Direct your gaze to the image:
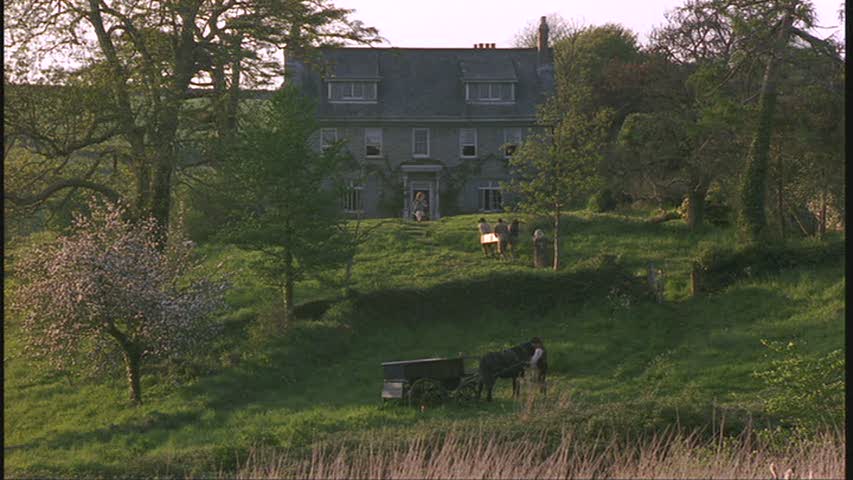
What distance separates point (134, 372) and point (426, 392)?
8.96 metres

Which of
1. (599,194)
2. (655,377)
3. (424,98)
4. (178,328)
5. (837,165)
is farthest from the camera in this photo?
(424,98)

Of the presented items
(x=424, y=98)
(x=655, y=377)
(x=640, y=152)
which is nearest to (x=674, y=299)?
(x=655, y=377)

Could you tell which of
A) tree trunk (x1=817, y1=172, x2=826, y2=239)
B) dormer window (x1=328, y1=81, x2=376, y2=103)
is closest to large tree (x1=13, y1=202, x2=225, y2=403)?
tree trunk (x1=817, y1=172, x2=826, y2=239)

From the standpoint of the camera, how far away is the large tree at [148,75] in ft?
116

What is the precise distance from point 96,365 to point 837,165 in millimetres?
25919

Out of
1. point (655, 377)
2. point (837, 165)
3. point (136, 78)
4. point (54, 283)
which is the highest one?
point (136, 78)

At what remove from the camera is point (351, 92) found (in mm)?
63750

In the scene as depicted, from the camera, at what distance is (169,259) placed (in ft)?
108

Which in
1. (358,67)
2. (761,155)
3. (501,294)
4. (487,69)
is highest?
(358,67)

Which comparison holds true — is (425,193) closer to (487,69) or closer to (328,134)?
(328,134)

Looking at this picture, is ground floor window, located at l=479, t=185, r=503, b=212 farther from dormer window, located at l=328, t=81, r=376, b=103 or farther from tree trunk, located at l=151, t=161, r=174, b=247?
tree trunk, located at l=151, t=161, r=174, b=247

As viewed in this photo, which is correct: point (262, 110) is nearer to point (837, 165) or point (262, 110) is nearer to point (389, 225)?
point (389, 225)

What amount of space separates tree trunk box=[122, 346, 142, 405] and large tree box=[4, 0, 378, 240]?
7248 millimetres

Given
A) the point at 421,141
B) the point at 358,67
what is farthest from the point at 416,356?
the point at 358,67
